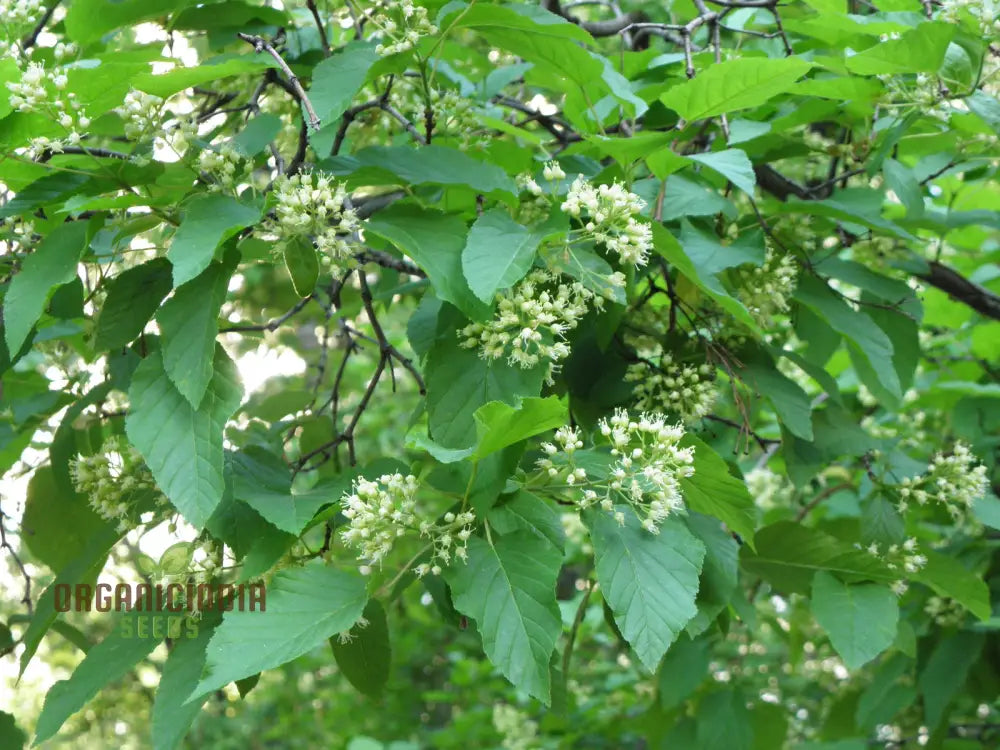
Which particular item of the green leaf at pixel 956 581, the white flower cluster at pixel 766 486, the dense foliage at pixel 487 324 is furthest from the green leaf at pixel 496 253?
the white flower cluster at pixel 766 486

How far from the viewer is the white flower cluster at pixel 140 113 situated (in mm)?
1696

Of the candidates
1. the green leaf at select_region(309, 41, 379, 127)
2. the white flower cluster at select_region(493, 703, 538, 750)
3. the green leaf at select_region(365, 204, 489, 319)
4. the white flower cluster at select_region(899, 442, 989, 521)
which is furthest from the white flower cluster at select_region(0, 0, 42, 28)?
the white flower cluster at select_region(493, 703, 538, 750)

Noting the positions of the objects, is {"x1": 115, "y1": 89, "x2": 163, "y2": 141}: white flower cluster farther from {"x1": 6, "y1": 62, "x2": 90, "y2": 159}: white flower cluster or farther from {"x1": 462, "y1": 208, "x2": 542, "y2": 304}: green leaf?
{"x1": 462, "y1": 208, "x2": 542, "y2": 304}: green leaf

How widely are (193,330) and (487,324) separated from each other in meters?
0.48

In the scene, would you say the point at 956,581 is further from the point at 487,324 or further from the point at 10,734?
the point at 10,734

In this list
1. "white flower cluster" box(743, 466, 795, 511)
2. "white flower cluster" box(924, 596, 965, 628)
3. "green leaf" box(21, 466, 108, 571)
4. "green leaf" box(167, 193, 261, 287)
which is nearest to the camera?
"green leaf" box(167, 193, 261, 287)

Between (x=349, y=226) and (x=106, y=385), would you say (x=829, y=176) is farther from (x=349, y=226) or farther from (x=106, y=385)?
(x=106, y=385)

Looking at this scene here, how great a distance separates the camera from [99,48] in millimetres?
2510

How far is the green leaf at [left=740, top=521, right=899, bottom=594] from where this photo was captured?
2057mm

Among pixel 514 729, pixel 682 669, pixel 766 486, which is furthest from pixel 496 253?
pixel 514 729

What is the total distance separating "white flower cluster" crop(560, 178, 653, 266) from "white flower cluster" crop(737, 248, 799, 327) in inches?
24.6

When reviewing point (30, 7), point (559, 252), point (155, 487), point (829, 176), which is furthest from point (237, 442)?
point (829, 176)

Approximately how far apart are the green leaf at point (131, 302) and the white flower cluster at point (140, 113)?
0.75 feet

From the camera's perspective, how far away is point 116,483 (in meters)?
1.87
